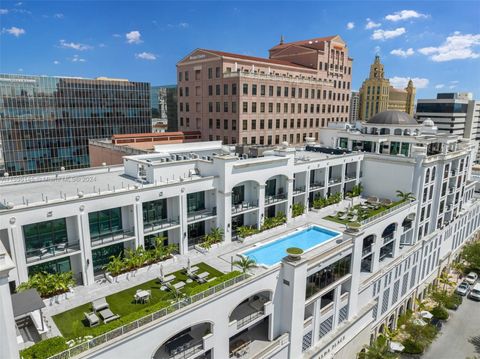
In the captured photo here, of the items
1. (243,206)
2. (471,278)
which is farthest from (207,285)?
(471,278)

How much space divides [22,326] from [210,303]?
508 inches

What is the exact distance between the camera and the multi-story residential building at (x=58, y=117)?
285 feet

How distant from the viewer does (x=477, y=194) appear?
7350 cm

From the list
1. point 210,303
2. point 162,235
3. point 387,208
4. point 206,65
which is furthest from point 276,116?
point 210,303

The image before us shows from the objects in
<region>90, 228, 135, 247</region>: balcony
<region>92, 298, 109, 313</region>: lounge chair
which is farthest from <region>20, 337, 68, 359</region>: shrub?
<region>90, 228, 135, 247</region>: balcony

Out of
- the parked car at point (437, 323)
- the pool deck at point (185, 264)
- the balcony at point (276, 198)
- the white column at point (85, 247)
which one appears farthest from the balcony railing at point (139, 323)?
the parked car at point (437, 323)

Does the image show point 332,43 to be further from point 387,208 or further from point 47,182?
point 47,182

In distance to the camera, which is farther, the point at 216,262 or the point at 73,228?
the point at 216,262

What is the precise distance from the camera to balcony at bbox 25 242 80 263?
26025 mm

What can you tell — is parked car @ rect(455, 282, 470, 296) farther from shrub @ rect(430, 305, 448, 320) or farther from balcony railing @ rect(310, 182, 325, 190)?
balcony railing @ rect(310, 182, 325, 190)

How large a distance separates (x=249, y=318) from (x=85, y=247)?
15.0m

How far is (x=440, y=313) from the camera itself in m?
49.2

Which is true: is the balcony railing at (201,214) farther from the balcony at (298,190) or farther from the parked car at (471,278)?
the parked car at (471,278)

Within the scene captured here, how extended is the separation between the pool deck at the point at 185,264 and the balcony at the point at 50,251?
3.35 metres
